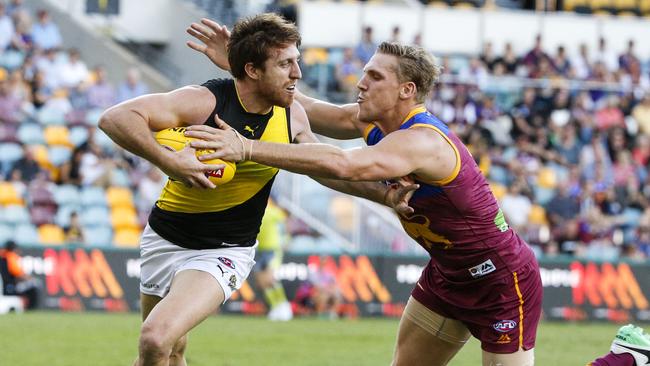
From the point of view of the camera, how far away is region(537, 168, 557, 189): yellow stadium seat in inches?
896

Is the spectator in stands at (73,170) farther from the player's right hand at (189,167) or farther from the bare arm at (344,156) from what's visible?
the bare arm at (344,156)

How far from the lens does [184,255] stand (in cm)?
763

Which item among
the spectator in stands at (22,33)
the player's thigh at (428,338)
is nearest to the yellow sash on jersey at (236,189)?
the player's thigh at (428,338)

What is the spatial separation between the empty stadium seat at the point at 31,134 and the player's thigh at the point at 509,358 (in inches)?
533

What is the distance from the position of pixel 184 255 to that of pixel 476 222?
186 centimetres

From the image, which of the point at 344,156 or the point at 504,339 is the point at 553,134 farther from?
the point at 344,156

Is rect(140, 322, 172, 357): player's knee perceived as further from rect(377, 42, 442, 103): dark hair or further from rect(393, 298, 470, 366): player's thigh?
rect(377, 42, 442, 103): dark hair

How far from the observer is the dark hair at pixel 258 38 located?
292 inches

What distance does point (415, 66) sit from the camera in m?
7.11

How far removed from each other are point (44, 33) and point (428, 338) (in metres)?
15.5

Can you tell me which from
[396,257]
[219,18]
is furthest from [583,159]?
[219,18]

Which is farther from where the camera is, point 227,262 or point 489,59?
point 489,59

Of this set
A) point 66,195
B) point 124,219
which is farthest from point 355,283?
point 66,195

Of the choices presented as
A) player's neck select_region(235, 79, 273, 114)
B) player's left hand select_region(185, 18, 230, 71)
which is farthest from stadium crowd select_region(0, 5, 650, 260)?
player's neck select_region(235, 79, 273, 114)
